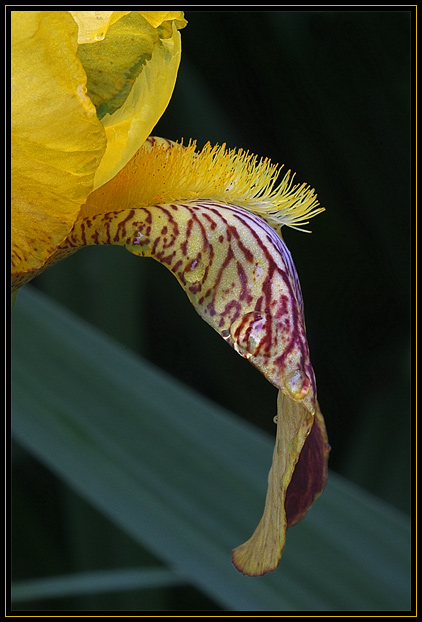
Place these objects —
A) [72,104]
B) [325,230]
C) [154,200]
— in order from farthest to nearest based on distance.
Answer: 1. [325,230]
2. [154,200]
3. [72,104]

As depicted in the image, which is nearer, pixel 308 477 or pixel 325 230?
pixel 308 477

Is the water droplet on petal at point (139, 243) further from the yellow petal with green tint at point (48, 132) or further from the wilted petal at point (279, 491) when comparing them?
the wilted petal at point (279, 491)

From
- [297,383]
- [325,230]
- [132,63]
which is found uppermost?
[132,63]

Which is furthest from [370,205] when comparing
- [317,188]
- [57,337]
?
[57,337]

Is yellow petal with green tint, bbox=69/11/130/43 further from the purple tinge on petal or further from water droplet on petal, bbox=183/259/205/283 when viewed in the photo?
the purple tinge on petal

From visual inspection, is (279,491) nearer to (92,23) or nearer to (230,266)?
(230,266)

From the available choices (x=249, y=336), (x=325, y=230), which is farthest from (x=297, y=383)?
(x=325, y=230)

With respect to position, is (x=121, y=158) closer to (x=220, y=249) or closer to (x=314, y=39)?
(x=220, y=249)
